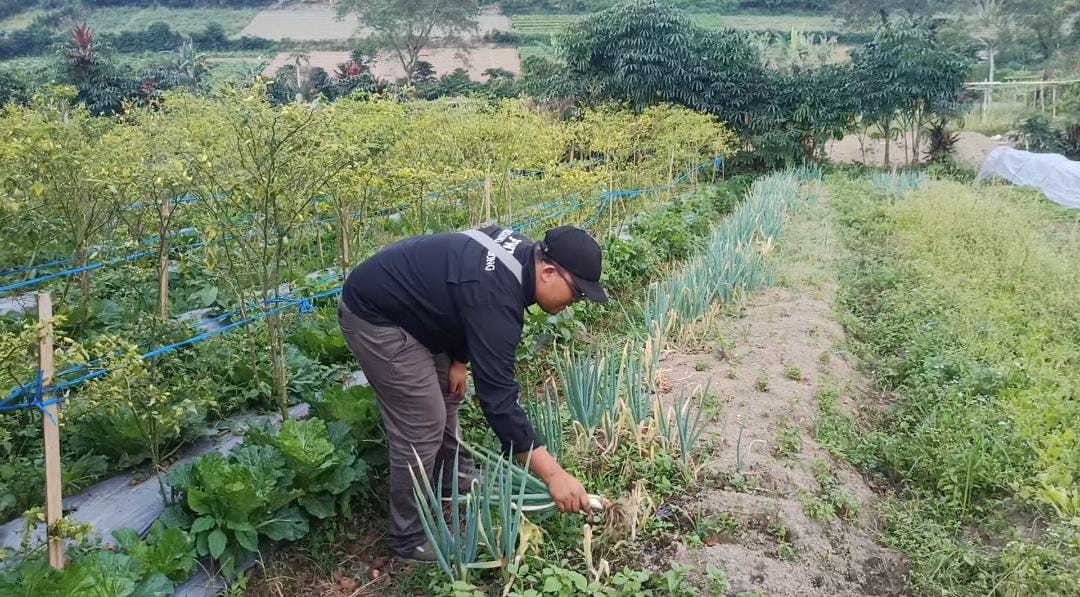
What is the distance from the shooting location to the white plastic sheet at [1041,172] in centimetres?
1231

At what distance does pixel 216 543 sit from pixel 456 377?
0.97 metres

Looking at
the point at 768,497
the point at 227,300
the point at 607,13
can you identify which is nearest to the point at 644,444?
the point at 768,497

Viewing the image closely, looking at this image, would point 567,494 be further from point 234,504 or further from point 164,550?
point 164,550

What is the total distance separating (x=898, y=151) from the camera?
65.9 feet

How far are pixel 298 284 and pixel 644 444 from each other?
2919 millimetres

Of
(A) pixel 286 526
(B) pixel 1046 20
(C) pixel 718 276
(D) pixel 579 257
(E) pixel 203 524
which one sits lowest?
(A) pixel 286 526

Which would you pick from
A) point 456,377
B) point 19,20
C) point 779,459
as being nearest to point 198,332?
point 456,377

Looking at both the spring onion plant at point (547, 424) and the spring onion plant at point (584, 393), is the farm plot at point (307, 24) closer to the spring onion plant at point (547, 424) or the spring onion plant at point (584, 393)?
the spring onion plant at point (584, 393)

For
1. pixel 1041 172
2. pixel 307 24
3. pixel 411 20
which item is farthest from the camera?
pixel 307 24

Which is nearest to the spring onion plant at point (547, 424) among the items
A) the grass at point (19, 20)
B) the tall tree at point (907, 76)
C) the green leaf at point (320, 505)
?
the green leaf at point (320, 505)

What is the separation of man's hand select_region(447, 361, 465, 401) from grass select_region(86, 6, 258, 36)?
60335 millimetres

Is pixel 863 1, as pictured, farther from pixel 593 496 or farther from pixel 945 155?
pixel 593 496

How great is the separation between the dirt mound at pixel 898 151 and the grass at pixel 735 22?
34223 mm

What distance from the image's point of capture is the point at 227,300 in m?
4.45
